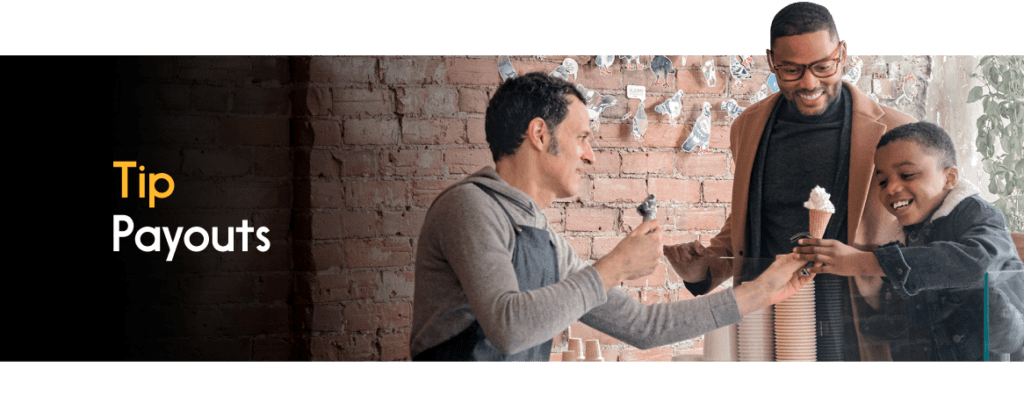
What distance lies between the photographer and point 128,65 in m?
3.47

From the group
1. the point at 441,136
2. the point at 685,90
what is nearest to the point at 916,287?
the point at 685,90

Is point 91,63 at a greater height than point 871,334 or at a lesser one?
greater

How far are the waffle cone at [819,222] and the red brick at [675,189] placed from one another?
0.40 meters

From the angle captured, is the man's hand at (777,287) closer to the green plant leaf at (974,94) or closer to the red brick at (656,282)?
the red brick at (656,282)

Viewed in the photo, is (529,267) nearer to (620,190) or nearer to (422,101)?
(620,190)

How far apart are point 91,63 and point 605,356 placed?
2.08 m

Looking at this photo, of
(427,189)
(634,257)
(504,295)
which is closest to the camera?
(504,295)

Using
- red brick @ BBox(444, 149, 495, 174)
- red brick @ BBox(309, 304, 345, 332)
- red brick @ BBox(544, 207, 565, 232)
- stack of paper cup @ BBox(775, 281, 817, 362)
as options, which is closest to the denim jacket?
stack of paper cup @ BBox(775, 281, 817, 362)

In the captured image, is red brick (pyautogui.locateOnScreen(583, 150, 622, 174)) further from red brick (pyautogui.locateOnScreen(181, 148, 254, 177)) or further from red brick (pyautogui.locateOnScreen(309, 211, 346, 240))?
red brick (pyautogui.locateOnScreen(181, 148, 254, 177))

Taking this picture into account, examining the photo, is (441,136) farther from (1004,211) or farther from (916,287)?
(1004,211)

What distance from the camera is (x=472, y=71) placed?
11.4 ft

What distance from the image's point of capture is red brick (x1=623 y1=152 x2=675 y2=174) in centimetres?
351

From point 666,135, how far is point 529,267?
74 cm

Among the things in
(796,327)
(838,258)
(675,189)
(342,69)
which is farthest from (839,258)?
(342,69)
